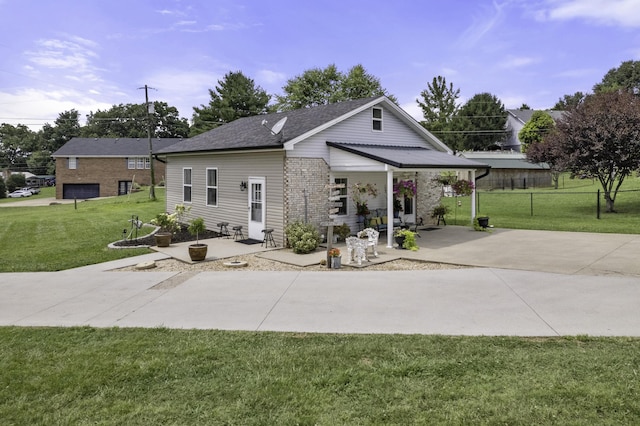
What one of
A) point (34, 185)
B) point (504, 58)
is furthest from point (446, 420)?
point (34, 185)

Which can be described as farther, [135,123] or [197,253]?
[135,123]

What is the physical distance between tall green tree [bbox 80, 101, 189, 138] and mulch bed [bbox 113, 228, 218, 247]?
6193 centimetres

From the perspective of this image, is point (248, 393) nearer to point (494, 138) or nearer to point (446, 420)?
point (446, 420)

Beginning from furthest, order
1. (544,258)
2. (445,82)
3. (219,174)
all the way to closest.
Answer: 1. (445,82)
2. (219,174)
3. (544,258)

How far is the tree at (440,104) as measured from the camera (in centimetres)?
5922

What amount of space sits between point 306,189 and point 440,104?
170 feet

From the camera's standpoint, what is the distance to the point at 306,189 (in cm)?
1366

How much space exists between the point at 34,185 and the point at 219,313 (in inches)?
3143

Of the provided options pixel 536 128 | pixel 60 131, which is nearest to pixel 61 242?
pixel 536 128

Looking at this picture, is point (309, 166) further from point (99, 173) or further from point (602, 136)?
point (99, 173)

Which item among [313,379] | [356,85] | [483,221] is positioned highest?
[356,85]

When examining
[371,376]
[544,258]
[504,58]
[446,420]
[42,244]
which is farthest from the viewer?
[504,58]

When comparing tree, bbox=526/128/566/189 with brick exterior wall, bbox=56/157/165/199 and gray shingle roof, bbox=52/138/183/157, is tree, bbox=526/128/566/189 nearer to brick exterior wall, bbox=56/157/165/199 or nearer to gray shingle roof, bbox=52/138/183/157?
gray shingle roof, bbox=52/138/183/157

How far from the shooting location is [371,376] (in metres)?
4.44
